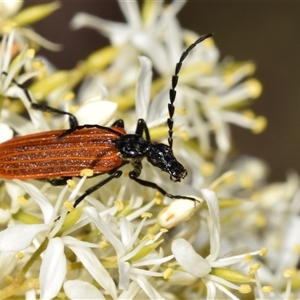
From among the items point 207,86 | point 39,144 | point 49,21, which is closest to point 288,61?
point 49,21

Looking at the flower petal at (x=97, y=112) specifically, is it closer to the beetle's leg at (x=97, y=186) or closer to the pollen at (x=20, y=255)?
the beetle's leg at (x=97, y=186)

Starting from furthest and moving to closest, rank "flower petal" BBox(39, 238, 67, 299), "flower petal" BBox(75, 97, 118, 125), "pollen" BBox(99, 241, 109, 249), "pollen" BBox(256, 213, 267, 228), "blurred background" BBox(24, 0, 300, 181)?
"blurred background" BBox(24, 0, 300, 181), "pollen" BBox(256, 213, 267, 228), "flower petal" BBox(75, 97, 118, 125), "pollen" BBox(99, 241, 109, 249), "flower petal" BBox(39, 238, 67, 299)

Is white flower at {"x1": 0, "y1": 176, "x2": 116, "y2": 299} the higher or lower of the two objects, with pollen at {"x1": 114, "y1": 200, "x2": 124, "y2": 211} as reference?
lower

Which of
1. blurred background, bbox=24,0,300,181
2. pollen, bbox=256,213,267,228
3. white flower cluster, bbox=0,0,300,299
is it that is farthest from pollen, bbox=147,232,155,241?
blurred background, bbox=24,0,300,181

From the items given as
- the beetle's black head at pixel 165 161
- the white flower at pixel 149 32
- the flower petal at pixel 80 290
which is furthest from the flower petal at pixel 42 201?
the white flower at pixel 149 32

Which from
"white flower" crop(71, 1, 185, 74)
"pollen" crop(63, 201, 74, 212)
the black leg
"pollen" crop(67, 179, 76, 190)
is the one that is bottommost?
"pollen" crop(63, 201, 74, 212)

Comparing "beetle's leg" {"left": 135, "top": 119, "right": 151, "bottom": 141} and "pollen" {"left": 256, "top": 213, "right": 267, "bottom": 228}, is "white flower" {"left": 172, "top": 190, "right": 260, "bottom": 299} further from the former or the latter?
"pollen" {"left": 256, "top": 213, "right": 267, "bottom": 228}

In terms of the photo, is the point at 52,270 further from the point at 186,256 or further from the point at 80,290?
the point at 186,256
